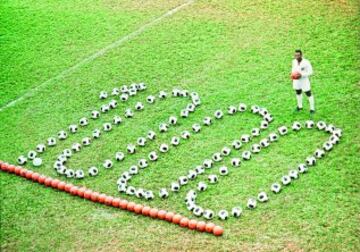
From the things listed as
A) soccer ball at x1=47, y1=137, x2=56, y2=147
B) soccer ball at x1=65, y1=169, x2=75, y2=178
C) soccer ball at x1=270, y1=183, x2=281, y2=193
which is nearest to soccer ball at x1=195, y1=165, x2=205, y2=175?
soccer ball at x1=270, y1=183, x2=281, y2=193

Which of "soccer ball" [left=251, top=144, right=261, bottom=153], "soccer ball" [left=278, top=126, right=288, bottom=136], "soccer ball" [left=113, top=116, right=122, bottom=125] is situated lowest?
"soccer ball" [left=113, top=116, right=122, bottom=125]

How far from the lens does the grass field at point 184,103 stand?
979 centimetres

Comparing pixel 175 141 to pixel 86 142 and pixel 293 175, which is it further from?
pixel 293 175

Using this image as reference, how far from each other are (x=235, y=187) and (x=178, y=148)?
1646 mm

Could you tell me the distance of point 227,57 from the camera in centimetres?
1480

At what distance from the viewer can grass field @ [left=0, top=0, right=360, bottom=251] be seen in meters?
9.79

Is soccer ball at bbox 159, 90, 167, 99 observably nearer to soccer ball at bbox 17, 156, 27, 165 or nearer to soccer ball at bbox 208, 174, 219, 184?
soccer ball at bbox 208, 174, 219, 184

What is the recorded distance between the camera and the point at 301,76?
11.9 m

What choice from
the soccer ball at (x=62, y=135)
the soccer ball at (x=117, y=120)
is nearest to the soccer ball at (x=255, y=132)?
the soccer ball at (x=117, y=120)

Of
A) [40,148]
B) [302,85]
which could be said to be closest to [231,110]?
[302,85]

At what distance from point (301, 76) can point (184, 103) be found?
2597 mm

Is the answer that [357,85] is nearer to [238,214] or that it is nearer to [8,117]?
[238,214]

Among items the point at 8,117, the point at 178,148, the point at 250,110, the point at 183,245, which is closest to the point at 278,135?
the point at 250,110

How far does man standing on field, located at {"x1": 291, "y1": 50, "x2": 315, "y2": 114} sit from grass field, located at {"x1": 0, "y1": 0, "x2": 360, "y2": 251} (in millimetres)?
377
